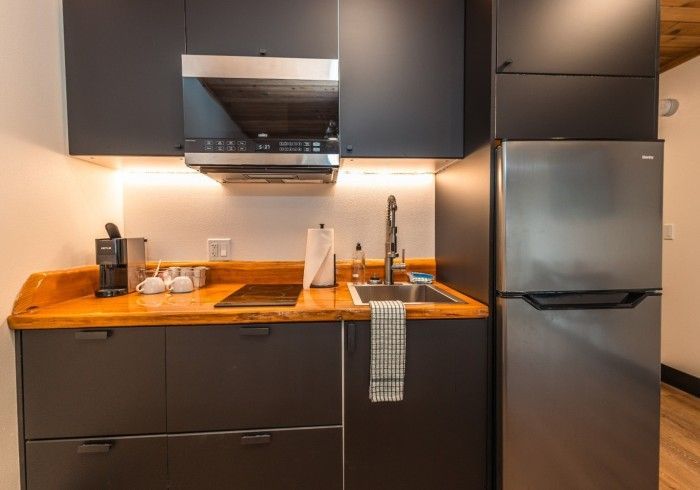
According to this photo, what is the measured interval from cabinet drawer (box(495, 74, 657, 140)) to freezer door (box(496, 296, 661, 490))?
0.63m

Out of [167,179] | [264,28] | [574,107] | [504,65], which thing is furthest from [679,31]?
[167,179]

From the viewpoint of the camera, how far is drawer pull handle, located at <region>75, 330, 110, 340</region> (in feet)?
3.51

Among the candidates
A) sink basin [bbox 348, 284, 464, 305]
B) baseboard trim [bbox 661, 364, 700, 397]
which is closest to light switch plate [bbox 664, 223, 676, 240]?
baseboard trim [bbox 661, 364, 700, 397]

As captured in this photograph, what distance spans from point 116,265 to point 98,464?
733 millimetres

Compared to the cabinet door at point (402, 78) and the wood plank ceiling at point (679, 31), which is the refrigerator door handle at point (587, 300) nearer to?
the cabinet door at point (402, 78)

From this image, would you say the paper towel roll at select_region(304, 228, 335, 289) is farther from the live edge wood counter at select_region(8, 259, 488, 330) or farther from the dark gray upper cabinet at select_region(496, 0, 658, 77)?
the dark gray upper cabinet at select_region(496, 0, 658, 77)

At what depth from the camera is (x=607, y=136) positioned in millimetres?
1247

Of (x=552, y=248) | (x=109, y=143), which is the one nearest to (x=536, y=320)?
(x=552, y=248)

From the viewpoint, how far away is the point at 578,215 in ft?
3.77

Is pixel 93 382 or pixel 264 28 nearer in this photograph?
pixel 93 382

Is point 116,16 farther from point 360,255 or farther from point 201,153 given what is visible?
point 360,255

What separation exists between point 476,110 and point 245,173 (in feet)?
3.30

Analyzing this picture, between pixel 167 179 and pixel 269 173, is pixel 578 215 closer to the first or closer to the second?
pixel 269 173

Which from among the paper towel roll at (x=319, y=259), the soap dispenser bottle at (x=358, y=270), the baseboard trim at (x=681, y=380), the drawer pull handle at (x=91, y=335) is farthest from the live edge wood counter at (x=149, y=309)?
the baseboard trim at (x=681, y=380)
